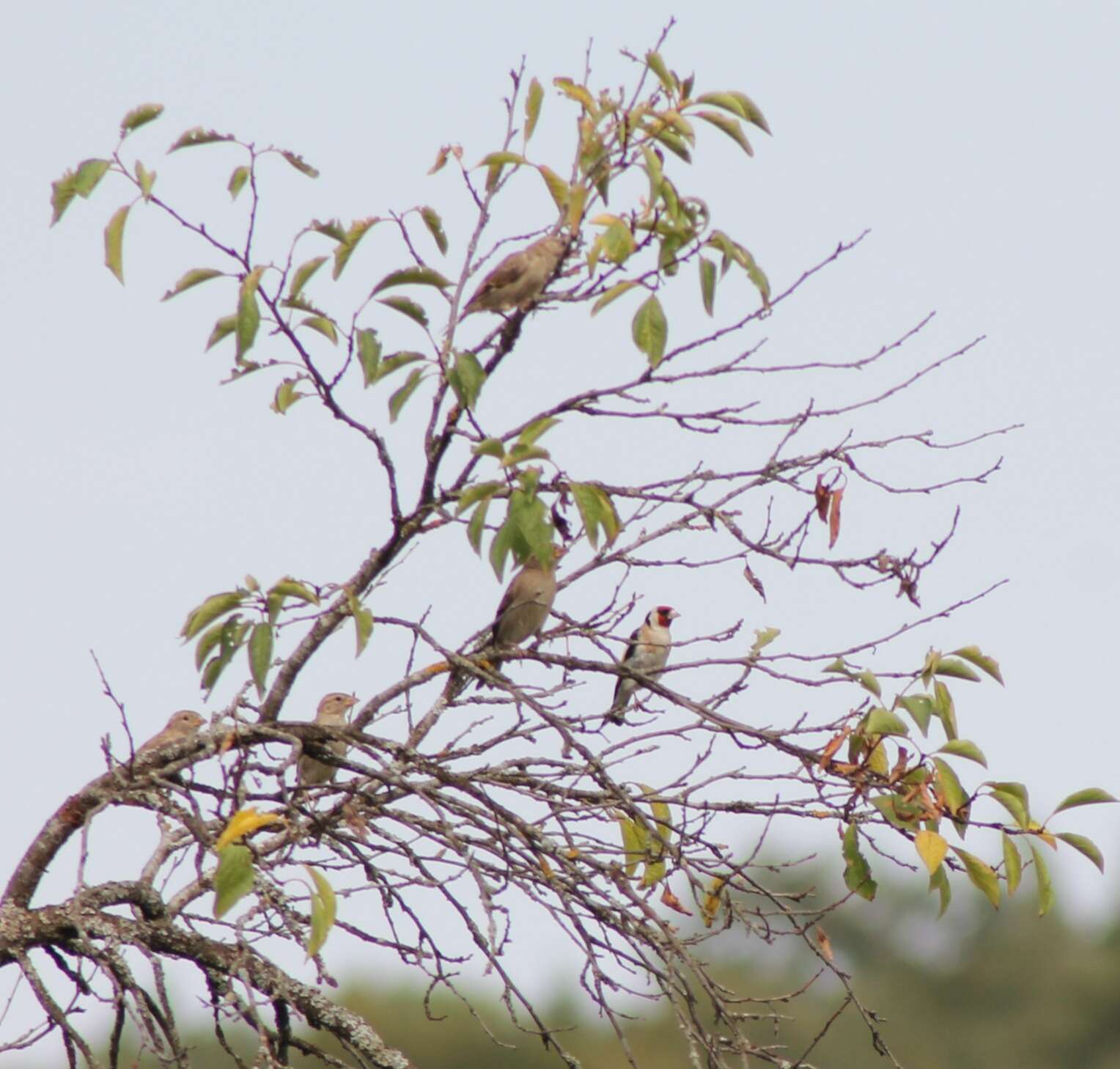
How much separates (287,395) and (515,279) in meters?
1.42

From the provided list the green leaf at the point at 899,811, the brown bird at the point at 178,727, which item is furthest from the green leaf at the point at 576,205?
the brown bird at the point at 178,727

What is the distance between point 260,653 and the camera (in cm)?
420

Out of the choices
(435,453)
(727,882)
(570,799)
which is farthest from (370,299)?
(727,882)

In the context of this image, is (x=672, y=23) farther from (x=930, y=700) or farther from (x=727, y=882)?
(x=727, y=882)

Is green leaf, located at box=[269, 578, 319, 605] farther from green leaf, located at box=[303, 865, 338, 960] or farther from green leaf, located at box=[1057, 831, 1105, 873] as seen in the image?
green leaf, located at box=[1057, 831, 1105, 873]

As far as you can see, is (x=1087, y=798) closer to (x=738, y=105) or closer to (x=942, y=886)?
(x=942, y=886)

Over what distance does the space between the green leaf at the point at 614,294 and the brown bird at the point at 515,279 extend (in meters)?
1.03

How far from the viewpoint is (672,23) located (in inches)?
182

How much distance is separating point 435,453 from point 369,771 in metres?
0.87

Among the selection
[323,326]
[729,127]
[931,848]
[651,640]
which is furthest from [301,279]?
[651,640]

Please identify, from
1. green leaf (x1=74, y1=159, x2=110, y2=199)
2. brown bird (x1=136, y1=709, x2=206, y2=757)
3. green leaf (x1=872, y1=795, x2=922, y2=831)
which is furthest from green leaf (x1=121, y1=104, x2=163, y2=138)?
brown bird (x1=136, y1=709, x2=206, y2=757)

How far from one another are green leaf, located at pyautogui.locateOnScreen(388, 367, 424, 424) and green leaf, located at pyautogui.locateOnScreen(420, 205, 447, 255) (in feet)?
1.39

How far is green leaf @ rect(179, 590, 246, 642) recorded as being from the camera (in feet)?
14.0

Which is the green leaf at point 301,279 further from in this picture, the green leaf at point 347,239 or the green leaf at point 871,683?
the green leaf at point 871,683
